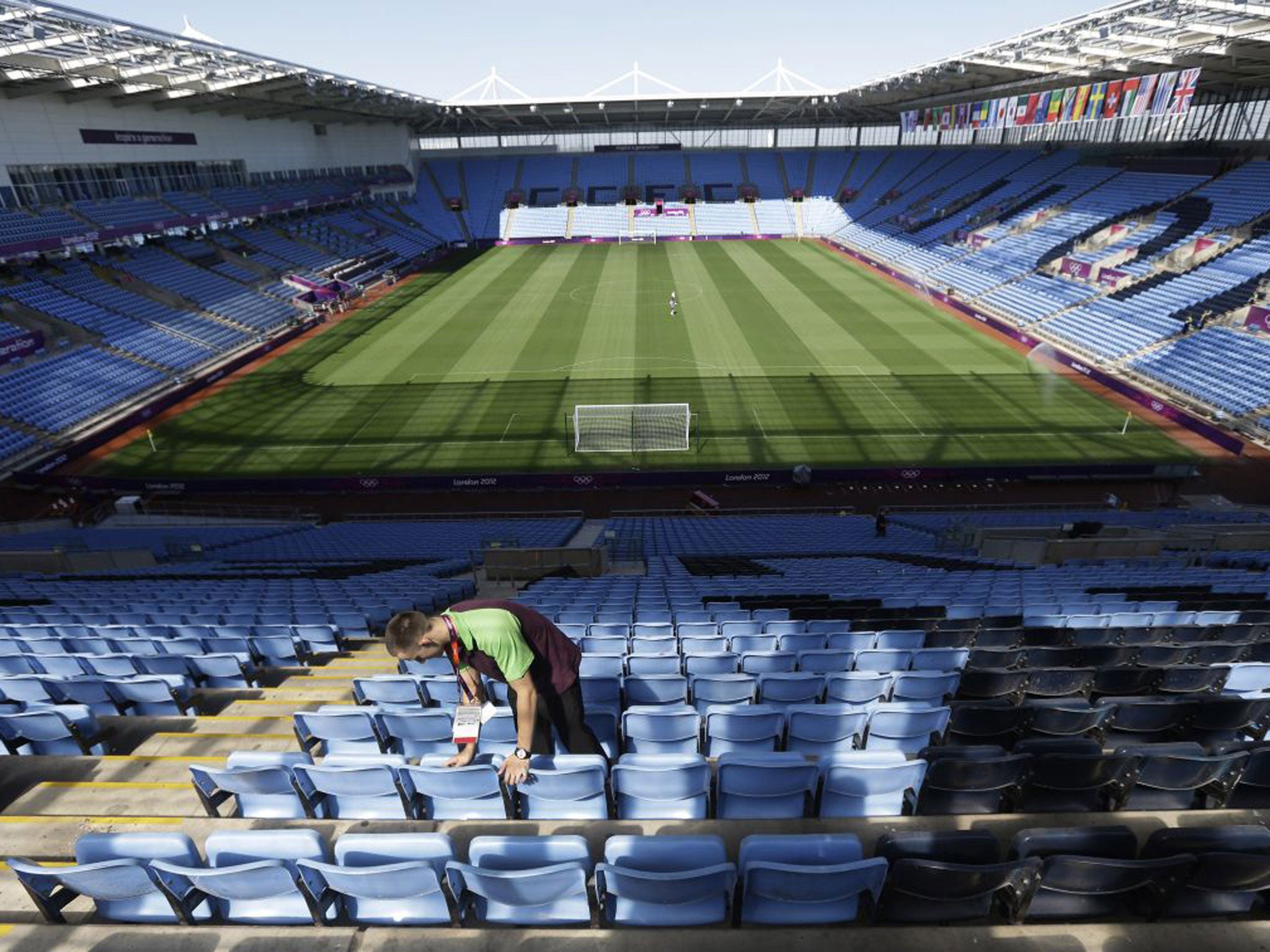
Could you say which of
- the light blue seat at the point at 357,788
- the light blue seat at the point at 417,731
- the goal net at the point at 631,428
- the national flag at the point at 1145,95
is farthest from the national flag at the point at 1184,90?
the light blue seat at the point at 357,788

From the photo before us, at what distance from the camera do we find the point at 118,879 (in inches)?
137

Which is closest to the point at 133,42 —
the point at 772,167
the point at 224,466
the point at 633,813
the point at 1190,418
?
the point at 224,466

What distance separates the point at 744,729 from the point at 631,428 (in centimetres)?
2266

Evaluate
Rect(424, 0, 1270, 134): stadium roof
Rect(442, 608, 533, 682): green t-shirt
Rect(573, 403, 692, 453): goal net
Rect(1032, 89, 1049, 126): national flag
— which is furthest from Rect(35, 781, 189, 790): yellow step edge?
Rect(1032, 89, 1049, 126): national flag

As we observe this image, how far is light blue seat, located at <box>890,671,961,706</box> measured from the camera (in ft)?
20.0

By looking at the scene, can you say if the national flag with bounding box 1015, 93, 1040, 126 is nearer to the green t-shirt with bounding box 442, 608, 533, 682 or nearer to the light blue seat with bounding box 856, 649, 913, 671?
the light blue seat with bounding box 856, 649, 913, 671

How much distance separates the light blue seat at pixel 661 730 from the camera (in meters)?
5.20

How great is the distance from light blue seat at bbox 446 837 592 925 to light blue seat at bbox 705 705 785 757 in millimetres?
1888

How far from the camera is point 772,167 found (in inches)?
3120

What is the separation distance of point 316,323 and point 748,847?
156 ft

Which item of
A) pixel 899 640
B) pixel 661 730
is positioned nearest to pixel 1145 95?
pixel 899 640

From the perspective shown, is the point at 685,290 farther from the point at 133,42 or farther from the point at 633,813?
the point at 633,813

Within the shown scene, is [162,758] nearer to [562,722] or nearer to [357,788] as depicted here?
[357,788]

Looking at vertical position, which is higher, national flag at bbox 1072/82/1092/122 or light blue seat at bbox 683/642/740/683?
national flag at bbox 1072/82/1092/122
